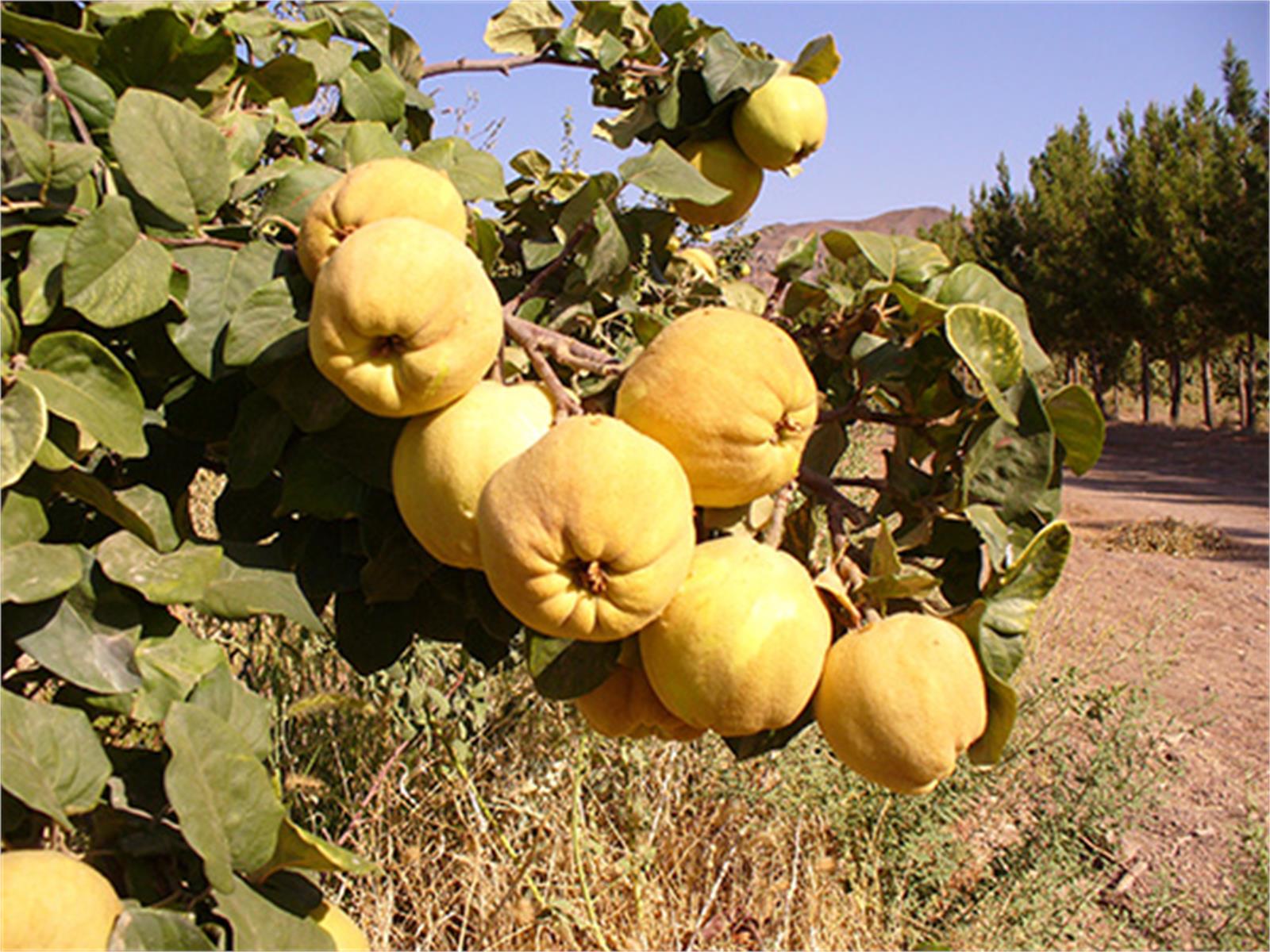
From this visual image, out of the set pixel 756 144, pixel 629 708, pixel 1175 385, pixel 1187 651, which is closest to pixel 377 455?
pixel 629 708

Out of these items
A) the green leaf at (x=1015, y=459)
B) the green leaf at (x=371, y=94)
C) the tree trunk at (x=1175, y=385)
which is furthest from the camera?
the tree trunk at (x=1175, y=385)

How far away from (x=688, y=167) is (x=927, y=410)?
1.13 ft

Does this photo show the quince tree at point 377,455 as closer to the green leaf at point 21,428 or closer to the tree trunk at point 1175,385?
the green leaf at point 21,428

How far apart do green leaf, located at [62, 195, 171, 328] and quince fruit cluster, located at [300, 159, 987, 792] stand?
0.12 m

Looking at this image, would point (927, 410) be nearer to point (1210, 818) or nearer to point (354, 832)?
point (354, 832)

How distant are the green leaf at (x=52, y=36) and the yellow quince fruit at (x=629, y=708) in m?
0.75

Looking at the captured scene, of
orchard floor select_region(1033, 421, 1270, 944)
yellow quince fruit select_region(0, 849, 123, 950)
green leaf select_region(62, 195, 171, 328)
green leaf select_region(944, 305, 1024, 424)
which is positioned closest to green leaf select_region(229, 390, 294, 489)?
green leaf select_region(62, 195, 171, 328)

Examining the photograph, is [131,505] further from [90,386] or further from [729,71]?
[729,71]

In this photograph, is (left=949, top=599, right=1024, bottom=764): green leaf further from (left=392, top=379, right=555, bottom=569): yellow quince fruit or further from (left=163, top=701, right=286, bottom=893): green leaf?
(left=163, top=701, right=286, bottom=893): green leaf

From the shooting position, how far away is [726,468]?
34.7 inches

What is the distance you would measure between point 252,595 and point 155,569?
3.3 inches

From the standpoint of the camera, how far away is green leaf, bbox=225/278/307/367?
2.97 feet

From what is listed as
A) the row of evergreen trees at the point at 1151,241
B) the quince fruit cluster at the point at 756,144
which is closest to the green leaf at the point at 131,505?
the quince fruit cluster at the point at 756,144

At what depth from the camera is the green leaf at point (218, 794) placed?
2.85 feet
